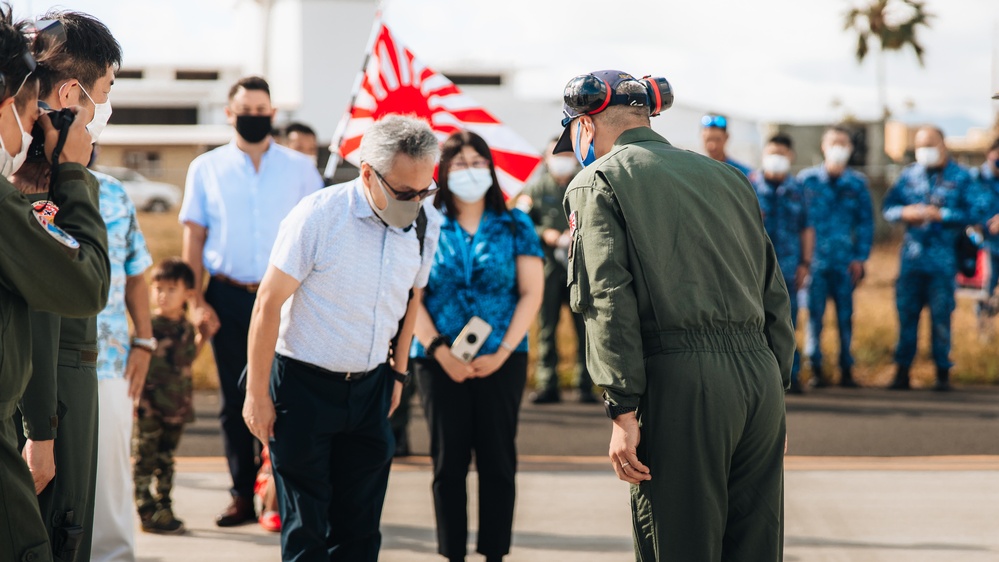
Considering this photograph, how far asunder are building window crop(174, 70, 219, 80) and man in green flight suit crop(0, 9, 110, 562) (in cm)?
6066

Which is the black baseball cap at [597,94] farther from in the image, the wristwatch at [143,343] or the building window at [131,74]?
the building window at [131,74]

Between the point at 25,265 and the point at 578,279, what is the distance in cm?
163

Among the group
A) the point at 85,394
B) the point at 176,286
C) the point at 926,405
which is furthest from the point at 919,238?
→ the point at 85,394

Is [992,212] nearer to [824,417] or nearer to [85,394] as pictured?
[824,417]

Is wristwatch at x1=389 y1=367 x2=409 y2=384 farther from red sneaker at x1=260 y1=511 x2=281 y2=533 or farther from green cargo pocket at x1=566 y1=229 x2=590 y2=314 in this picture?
red sneaker at x1=260 y1=511 x2=281 y2=533

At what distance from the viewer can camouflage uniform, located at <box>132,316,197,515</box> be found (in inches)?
223

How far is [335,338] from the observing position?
13.6 ft

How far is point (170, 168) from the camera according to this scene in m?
45.5

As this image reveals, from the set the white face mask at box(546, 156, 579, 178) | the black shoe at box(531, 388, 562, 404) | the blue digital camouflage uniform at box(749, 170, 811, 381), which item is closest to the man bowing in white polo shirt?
the black shoe at box(531, 388, 562, 404)

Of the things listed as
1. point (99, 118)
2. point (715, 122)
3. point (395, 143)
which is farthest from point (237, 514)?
point (715, 122)

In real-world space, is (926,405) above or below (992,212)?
below

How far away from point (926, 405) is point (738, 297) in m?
6.59

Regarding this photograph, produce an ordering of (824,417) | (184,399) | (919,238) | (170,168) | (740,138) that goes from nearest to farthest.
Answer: (184,399) → (824,417) → (919,238) → (170,168) → (740,138)

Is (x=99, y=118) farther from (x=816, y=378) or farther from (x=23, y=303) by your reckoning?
(x=816, y=378)
